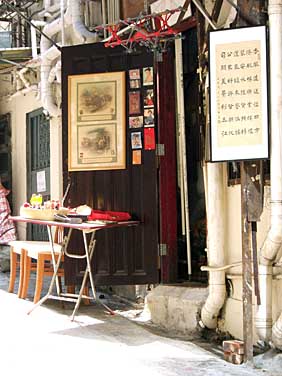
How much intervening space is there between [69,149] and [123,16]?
1.84 meters

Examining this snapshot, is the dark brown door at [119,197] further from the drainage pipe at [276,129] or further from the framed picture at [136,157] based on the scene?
the drainage pipe at [276,129]

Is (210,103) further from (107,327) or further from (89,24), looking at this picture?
(89,24)

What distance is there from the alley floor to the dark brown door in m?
0.52

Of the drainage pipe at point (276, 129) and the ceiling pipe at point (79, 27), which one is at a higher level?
the ceiling pipe at point (79, 27)

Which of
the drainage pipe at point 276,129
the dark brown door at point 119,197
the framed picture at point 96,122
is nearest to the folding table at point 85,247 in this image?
the dark brown door at point 119,197

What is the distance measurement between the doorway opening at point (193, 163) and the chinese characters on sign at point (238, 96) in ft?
7.89

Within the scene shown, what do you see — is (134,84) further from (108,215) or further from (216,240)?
(216,240)

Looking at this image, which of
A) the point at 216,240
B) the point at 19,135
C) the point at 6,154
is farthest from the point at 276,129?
the point at 6,154

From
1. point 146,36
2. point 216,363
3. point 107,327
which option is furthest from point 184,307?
point 146,36

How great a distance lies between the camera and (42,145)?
11672 millimetres

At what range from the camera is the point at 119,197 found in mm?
7758

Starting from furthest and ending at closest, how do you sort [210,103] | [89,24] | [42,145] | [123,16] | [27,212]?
[42,145] < [89,24] < [123,16] < [27,212] < [210,103]

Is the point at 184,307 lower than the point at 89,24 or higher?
lower

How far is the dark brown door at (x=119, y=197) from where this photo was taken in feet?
25.0
